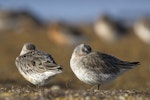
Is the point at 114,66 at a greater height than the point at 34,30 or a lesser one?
lesser

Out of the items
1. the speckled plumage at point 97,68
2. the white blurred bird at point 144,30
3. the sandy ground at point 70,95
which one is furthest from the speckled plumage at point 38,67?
the white blurred bird at point 144,30

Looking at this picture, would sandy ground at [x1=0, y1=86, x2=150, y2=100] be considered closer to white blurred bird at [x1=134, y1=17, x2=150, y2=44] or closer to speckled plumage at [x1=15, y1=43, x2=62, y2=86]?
speckled plumage at [x1=15, y1=43, x2=62, y2=86]

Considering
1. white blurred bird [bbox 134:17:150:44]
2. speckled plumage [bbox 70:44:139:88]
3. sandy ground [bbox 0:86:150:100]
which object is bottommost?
sandy ground [bbox 0:86:150:100]

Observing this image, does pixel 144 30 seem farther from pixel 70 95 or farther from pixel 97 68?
pixel 70 95

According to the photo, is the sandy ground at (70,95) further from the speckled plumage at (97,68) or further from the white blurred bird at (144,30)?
the white blurred bird at (144,30)

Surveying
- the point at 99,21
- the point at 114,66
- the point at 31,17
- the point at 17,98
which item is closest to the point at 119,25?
the point at 99,21

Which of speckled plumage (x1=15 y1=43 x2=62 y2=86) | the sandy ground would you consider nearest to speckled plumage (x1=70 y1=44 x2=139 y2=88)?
speckled plumage (x1=15 y1=43 x2=62 y2=86)

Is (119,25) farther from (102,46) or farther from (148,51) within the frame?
(148,51)

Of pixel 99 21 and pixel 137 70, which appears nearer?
pixel 137 70
